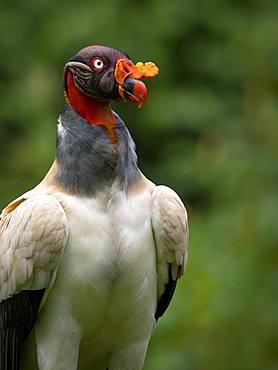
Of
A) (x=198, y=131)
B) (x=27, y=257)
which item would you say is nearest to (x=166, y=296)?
(x=27, y=257)

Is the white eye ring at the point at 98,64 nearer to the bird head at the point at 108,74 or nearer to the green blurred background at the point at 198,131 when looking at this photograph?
the bird head at the point at 108,74

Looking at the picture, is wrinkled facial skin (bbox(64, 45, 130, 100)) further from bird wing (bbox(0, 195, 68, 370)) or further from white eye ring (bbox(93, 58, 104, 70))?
bird wing (bbox(0, 195, 68, 370))

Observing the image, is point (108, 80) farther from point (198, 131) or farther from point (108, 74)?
point (198, 131)

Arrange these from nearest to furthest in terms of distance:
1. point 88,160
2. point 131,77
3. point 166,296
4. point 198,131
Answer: point 131,77 → point 88,160 → point 166,296 → point 198,131

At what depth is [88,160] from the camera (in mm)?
4680

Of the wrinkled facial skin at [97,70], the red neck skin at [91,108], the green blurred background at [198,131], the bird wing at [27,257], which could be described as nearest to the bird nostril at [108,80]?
the wrinkled facial skin at [97,70]

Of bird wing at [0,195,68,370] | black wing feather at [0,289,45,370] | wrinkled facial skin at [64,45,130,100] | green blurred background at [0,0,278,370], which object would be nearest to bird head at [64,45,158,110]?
wrinkled facial skin at [64,45,130,100]

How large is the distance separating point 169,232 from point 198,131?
372 cm

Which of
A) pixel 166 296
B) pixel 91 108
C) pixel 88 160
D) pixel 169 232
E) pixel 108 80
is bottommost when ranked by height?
pixel 166 296

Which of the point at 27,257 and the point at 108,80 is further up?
the point at 108,80

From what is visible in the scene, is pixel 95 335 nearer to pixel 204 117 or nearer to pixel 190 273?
pixel 190 273

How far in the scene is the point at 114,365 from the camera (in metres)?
4.93

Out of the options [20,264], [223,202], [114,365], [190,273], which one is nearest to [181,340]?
[190,273]

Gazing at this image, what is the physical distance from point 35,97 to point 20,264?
4252mm
